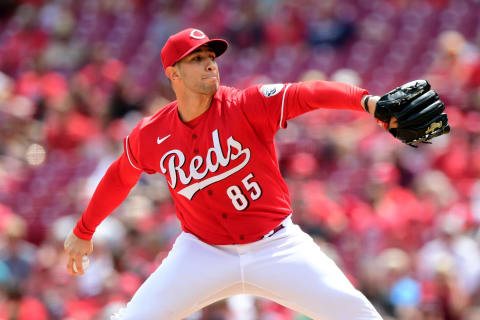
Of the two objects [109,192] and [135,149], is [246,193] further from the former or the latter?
[109,192]

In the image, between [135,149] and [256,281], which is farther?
[135,149]

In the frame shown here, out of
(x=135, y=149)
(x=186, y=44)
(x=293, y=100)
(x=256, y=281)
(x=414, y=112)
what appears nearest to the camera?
(x=414, y=112)

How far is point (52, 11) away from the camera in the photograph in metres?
13.7

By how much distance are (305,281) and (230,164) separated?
672 millimetres

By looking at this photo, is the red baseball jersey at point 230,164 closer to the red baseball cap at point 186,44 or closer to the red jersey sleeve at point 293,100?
the red jersey sleeve at point 293,100

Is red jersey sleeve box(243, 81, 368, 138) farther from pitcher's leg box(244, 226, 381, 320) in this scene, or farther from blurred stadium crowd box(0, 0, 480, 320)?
blurred stadium crowd box(0, 0, 480, 320)

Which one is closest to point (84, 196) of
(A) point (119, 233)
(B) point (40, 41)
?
(A) point (119, 233)

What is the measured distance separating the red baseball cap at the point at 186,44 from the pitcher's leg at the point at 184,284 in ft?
3.18

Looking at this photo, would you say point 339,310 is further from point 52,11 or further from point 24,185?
point 52,11

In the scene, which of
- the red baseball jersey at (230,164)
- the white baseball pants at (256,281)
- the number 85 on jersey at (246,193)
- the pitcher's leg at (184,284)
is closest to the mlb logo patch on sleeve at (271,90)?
the red baseball jersey at (230,164)

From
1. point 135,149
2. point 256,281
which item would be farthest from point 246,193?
point 135,149

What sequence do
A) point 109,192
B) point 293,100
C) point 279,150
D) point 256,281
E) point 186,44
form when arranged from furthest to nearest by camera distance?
point 279,150, point 109,192, point 186,44, point 256,281, point 293,100

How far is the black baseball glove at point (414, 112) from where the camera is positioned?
12.1 feet

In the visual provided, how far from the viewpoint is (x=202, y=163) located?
423 centimetres
